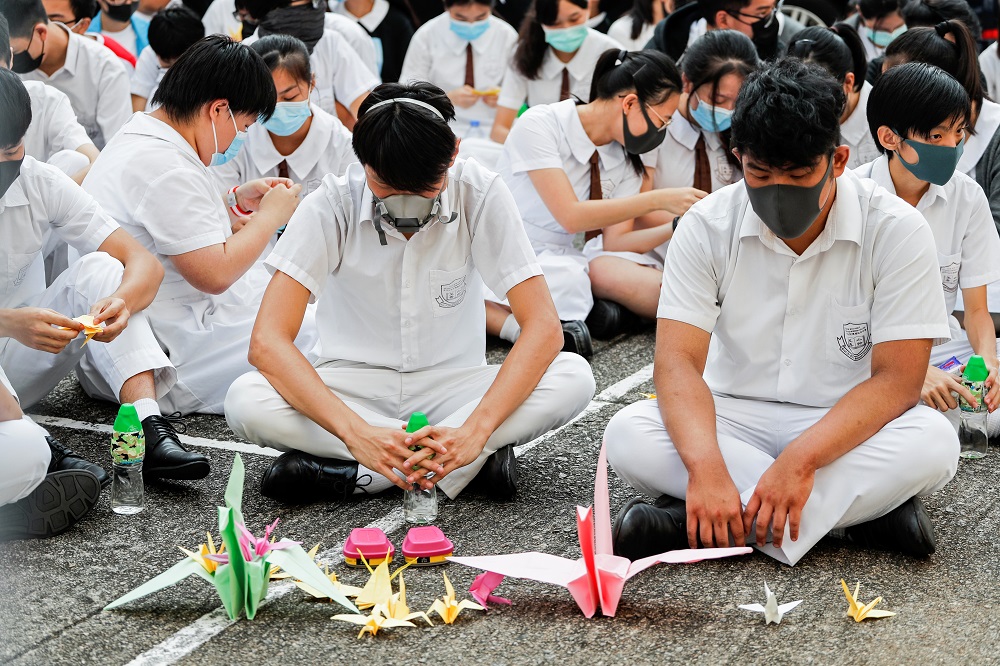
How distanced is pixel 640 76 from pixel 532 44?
191 cm

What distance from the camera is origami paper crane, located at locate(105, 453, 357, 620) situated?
2557 mm

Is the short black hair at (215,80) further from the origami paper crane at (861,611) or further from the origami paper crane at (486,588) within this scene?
the origami paper crane at (861,611)

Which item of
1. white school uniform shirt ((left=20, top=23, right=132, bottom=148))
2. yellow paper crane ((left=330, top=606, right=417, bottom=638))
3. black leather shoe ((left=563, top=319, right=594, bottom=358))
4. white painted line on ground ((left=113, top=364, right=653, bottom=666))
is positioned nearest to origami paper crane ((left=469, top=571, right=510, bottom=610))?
yellow paper crane ((left=330, top=606, right=417, bottom=638))

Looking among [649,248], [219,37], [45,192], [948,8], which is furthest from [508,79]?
[45,192]

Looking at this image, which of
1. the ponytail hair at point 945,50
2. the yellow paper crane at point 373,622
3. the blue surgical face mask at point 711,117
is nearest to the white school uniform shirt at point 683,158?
the blue surgical face mask at point 711,117

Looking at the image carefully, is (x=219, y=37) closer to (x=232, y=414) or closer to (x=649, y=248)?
(x=232, y=414)

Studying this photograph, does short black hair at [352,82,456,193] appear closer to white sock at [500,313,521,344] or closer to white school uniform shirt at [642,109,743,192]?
white sock at [500,313,521,344]

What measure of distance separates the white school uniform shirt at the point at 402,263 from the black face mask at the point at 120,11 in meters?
4.65

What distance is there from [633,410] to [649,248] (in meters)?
2.34

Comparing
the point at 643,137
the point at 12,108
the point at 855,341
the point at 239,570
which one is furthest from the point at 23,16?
the point at 855,341

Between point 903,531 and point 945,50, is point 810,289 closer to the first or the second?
point 903,531

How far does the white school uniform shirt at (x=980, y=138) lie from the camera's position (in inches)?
176

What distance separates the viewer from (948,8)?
6.39m

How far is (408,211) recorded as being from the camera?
320cm
